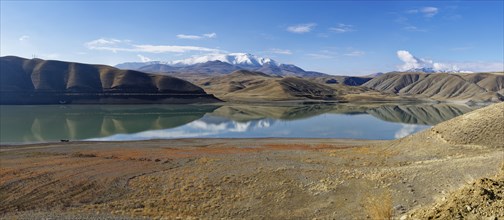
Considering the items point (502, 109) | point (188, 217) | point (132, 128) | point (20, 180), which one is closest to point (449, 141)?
point (502, 109)

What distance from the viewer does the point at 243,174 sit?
85.9ft

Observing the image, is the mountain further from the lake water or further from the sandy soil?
the sandy soil

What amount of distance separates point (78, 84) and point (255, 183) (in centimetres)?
14599

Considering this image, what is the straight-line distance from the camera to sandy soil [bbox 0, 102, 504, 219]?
1905cm

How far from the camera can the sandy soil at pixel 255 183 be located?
62.5 ft

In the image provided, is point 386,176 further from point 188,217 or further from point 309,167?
point 188,217

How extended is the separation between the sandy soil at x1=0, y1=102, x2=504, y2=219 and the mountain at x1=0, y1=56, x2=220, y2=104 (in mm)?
113620

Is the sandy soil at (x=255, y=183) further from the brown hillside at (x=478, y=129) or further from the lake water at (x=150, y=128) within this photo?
the lake water at (x=150, y=128)

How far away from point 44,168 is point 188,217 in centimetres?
1755

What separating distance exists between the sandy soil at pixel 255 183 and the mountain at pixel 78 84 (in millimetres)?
113620

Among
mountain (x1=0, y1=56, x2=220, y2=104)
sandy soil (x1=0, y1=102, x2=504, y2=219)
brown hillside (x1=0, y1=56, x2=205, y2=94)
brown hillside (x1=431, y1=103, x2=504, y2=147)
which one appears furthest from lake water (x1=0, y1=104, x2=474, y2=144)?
brown hillside (x1=0, y1=56, x2=205, y2=94)

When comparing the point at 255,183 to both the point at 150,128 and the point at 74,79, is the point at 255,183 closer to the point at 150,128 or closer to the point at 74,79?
the point at 150,128

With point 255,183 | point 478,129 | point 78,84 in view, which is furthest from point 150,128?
point 78,84

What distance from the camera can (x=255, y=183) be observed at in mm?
24016
